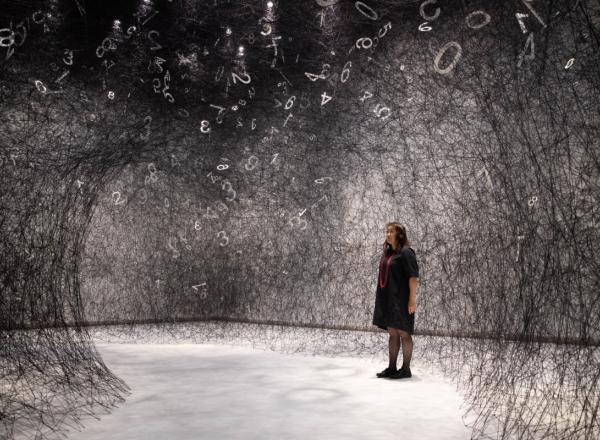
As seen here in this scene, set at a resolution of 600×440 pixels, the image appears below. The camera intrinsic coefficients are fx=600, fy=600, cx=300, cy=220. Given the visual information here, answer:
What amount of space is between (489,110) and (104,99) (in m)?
2.84

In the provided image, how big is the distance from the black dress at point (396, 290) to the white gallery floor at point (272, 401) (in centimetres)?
49

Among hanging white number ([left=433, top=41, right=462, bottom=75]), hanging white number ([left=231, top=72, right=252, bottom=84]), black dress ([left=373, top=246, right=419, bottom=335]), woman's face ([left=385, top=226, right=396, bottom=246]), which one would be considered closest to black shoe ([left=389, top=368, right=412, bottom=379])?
black dress ([left=373, top=246, right=419, bottom=335])

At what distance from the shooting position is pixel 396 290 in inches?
197

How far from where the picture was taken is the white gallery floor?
3434 mm

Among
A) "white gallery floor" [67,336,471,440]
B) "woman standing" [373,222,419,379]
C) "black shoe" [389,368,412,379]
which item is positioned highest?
"woman standing" [373,222,419,379]

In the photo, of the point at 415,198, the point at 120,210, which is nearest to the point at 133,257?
the point at 120,210

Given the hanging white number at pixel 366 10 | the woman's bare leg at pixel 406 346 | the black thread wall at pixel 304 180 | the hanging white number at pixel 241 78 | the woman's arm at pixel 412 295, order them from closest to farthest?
the black thread wall at pixel 304 180 → the woman's arm at pixel 412 295 → the woman's bare leg at pixel 406 346 → the hanging white number at pixel 366 10 → the hanging white number at pixel 241 78

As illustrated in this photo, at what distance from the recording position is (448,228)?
638 centimetres

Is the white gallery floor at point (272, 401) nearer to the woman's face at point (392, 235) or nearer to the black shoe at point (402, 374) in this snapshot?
the black shoe at point (402, 374)

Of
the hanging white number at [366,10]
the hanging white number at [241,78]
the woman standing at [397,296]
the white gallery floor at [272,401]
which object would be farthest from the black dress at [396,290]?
the hanging white number at [241,78]

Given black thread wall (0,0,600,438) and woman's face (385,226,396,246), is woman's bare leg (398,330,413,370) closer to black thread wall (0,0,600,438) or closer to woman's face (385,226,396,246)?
black thread wall (0,0,600,438)

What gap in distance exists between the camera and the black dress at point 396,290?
4.94 m

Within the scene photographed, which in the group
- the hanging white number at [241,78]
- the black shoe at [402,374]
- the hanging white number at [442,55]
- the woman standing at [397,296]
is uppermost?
the hanging white number at [241,78]

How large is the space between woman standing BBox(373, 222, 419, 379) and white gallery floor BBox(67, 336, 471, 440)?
262mm
